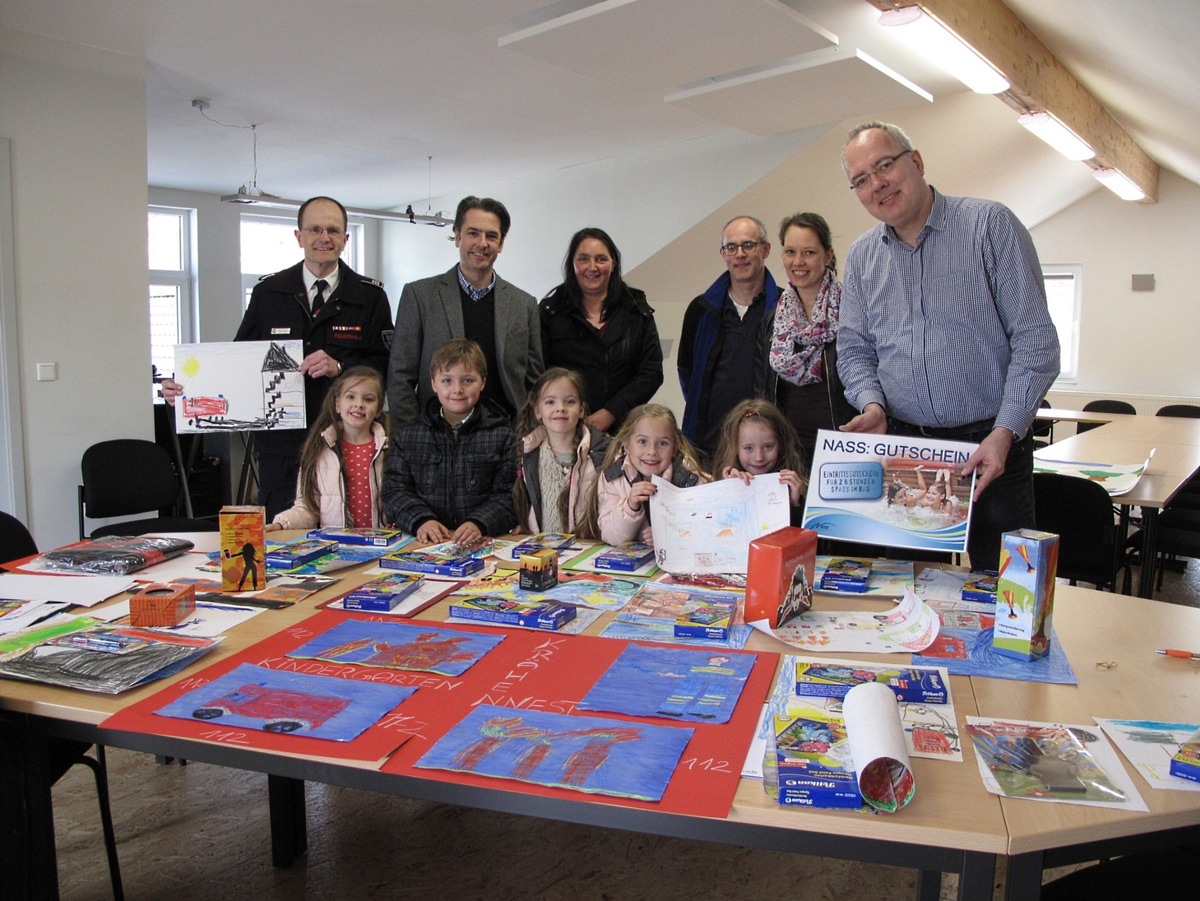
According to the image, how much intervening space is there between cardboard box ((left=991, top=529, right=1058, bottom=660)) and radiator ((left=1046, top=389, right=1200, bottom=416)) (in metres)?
8.06

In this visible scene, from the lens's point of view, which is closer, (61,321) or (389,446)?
(389,446)

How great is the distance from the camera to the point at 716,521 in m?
2.13

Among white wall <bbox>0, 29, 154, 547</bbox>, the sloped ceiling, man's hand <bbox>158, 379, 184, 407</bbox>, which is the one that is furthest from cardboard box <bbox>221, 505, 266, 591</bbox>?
white wall <bbox>0, 29, 154, 547</bbox>

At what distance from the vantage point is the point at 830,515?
2.01m

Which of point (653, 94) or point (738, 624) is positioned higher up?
point (653, 94)

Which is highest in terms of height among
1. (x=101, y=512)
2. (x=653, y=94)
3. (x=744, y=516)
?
(x=653, y=94)

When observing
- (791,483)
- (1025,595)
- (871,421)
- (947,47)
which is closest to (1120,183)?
(947,47)

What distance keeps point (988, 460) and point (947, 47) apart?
2939mm

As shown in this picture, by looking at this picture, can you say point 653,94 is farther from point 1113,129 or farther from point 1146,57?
point 1113,129

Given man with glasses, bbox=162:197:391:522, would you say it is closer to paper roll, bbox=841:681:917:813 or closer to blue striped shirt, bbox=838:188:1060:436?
blue striped shirt, bbox=838:188:1060:436

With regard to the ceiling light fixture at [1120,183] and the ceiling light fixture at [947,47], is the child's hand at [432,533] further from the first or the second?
the ceiling light fixture at [1120,183]

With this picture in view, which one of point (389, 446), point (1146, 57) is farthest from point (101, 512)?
point (1146, 57)

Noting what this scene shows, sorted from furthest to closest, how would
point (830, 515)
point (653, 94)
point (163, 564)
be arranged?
point (653, 94) → point (163, 564) → point (830, 515)

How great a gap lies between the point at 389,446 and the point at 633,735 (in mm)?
1842
